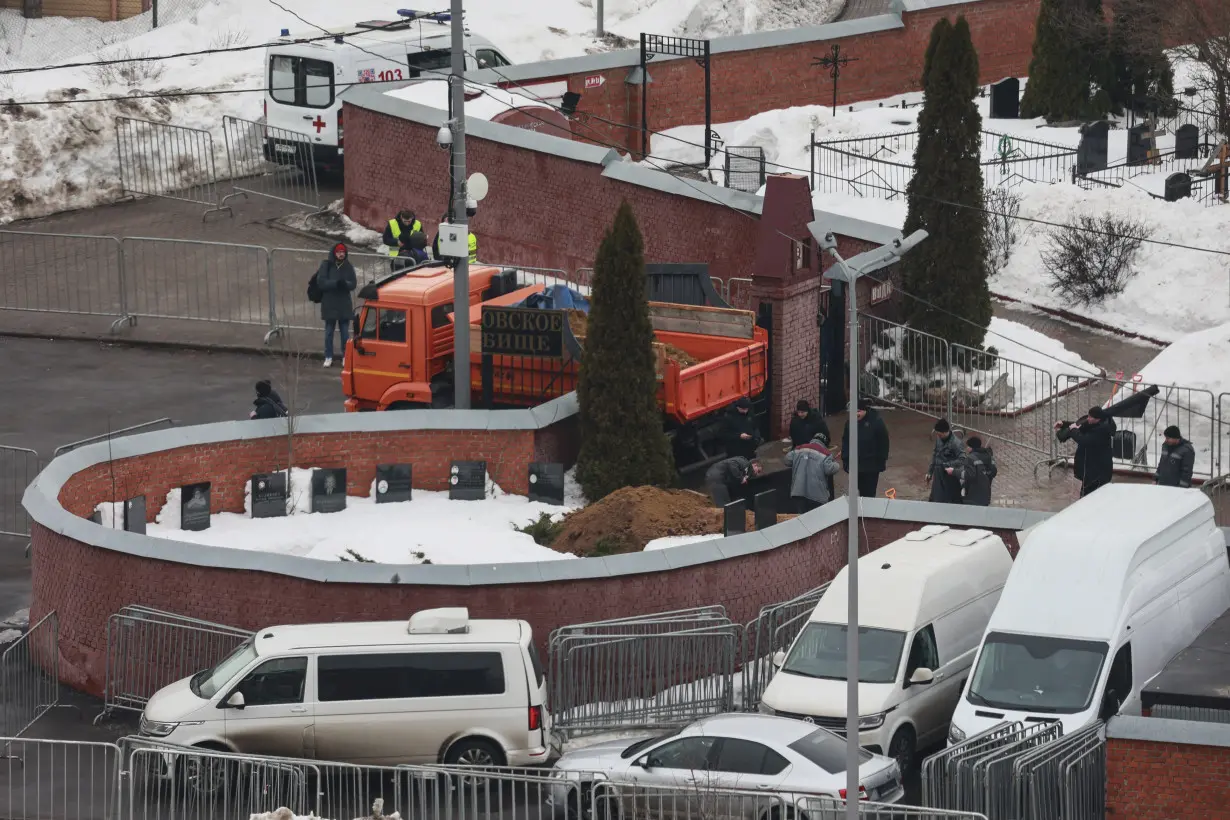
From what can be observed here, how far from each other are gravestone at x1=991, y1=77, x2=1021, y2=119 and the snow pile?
42.7ft

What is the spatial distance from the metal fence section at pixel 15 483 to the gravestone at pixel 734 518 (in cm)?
886

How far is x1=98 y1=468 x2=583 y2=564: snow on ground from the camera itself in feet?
71.1

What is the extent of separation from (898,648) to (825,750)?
6.36 ft

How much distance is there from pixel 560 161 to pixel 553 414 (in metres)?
9.84

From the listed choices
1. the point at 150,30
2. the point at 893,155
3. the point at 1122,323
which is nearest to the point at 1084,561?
the point at 1122,323

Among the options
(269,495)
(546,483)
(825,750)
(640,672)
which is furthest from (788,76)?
(825,750)

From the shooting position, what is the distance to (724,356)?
82.2 ft

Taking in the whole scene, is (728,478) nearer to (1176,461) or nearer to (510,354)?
(510,354)

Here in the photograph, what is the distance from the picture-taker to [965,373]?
28.2 metres

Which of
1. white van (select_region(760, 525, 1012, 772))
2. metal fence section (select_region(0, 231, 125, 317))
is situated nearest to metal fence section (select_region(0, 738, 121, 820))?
white van (select_region(760, 525, 1012, 772))

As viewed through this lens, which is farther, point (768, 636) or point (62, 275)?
point (62, 275)

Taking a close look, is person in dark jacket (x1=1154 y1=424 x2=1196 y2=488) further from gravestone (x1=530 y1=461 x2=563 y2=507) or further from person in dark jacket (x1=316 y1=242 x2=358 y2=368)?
person in dark jacket (x1=316 y1=242 x2=358 y2=368)

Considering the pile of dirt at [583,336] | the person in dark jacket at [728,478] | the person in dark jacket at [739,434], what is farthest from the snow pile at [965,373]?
the person in dark jacket at [728,478]

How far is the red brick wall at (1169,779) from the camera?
15602 mm
